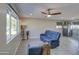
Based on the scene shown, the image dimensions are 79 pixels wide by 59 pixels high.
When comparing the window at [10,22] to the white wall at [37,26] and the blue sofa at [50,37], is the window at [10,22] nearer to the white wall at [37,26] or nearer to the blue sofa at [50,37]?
the white wall at [37,26]

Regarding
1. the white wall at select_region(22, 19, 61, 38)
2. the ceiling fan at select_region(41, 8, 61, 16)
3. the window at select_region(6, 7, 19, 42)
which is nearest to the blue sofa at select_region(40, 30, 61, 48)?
the white wall at select_region(22, 19, 61, 38)

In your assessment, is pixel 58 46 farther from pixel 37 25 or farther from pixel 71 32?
pixel 37 25

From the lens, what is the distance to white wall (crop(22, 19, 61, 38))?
183 centimetres

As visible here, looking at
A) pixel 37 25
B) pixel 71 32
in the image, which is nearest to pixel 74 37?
pixel 71 32

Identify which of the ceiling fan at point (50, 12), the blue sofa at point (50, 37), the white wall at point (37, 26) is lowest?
the blue sofa at point (50, 37)

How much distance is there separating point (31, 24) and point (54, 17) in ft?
1.22

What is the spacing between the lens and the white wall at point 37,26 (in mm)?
1830

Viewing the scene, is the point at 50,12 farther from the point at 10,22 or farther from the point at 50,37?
the point at 10,22

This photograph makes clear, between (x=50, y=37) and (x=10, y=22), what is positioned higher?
(x=10, y=22)

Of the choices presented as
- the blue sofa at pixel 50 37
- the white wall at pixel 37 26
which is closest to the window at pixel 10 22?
the white wall at pixel 37 26

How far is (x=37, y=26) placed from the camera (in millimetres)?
1871

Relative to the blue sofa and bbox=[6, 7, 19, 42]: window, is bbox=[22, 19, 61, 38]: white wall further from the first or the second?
bbox=[6, 7, 19, 42]: window

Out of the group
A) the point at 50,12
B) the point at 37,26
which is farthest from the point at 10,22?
the point at 50,12
